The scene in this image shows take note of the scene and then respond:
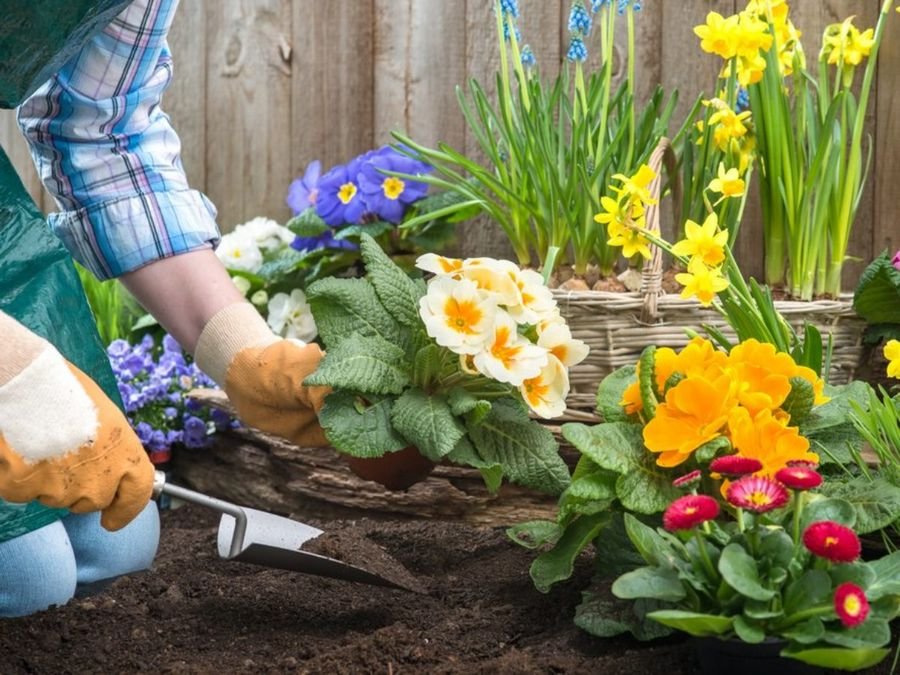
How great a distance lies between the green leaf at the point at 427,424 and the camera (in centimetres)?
143

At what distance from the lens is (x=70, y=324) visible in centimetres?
179

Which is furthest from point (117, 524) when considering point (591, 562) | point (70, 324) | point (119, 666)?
point (591, 562)

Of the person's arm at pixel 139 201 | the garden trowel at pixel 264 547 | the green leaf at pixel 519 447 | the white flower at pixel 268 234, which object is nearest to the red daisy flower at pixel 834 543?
the green leaf at pixel 519 447

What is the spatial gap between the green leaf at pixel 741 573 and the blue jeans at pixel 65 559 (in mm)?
1039

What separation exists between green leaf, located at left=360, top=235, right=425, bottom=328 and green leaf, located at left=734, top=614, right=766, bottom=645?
0.63m

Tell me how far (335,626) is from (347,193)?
51.8 inches

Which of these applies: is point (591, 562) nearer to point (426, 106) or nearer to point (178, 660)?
point (178, 660)

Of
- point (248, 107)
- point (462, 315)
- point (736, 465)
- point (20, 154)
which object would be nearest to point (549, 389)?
point (462, 315)

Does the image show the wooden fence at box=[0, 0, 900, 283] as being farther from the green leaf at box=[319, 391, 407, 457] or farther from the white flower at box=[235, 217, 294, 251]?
the green leaf at box=[319, 391, 407, 457]

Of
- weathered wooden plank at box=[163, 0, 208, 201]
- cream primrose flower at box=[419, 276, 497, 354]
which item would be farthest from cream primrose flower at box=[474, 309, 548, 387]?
weathered wooden plank at box=[163, 0, 208, 201]

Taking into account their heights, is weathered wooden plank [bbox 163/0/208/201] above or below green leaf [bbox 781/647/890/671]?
above

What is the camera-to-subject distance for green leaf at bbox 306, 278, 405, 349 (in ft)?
5.14

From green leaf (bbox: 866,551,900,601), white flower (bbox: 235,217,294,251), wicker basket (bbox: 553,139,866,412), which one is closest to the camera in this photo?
green leaf (bbox: 866,551,900,601)

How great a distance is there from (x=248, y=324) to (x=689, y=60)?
4.26 feet
